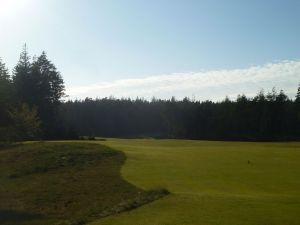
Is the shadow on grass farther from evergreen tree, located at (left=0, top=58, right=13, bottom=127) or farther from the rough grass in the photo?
evergreen tree, located at (left=0, top=58, right=13, bottom=127)

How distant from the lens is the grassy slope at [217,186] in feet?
56.7

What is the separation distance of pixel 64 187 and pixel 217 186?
9239mm

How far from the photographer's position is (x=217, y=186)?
25.4m

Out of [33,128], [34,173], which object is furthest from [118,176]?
[33,128]

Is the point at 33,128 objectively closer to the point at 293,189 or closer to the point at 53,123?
the point at 53,123

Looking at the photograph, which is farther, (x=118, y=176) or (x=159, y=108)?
(x=159, y=108)

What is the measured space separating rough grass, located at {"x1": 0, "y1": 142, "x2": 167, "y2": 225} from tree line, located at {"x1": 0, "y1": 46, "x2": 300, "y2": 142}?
25.1 m

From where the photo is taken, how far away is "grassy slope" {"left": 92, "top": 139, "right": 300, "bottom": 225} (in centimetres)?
1730

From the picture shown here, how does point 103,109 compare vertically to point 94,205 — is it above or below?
above

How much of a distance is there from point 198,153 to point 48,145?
48.5 ft

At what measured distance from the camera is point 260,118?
120 m

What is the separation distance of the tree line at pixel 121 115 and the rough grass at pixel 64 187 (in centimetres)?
2515

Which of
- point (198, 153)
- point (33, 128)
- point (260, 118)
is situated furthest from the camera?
point (260, 118)

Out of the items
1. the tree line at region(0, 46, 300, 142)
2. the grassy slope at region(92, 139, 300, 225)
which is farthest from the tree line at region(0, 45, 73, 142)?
the grassy slope at region(92, 139, 300, 225)
